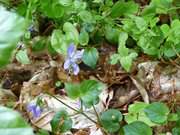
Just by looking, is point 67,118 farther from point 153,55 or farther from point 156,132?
point 153,55

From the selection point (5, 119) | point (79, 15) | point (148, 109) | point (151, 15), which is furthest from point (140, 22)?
point (5, 119)

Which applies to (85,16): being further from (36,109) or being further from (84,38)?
(36,109)

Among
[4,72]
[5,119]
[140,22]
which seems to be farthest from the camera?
[4,72]

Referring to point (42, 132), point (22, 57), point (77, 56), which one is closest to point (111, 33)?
point (77, 56)

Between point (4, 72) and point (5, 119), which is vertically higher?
point (5, 119)

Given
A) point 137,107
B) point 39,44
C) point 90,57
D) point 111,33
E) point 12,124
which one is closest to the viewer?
point 12,124

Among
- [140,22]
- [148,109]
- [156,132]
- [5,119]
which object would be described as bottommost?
[156,132]
